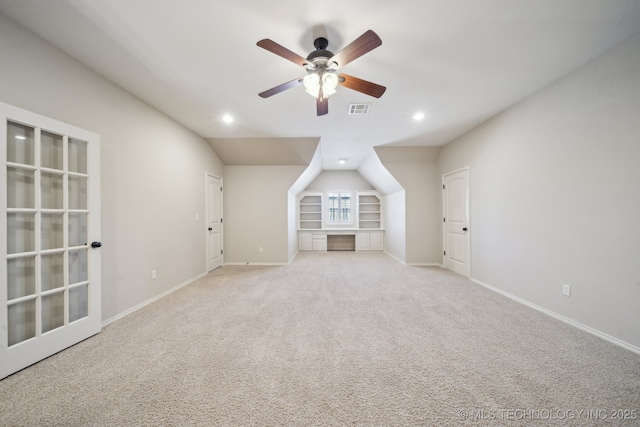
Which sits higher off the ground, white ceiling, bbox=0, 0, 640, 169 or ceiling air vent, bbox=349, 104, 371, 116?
ceiling air vent, bbox=349, 104, 371, 116

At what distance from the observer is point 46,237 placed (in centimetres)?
189

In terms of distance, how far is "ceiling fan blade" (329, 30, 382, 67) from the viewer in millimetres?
1459

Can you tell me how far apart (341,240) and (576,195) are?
551 centimetres

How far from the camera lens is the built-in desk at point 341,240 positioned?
23.4 ft

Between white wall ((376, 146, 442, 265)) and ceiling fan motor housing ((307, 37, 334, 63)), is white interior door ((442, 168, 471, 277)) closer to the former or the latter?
white wall ((376, 146, 442, 265))

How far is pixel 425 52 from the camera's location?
2010 millimetres

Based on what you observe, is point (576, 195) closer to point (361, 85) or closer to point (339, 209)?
point (361, 85)

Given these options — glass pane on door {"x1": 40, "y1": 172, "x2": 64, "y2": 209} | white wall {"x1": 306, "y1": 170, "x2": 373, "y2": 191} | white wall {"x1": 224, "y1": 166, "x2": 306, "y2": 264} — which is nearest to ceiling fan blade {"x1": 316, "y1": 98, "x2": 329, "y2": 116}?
glass pane on door {"x1": 40, "y1": 172, "x2": 64, "y2": 209}

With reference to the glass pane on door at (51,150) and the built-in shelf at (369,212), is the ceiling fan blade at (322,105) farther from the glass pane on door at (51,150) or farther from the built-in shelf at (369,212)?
the built-in shelf at (369,212)

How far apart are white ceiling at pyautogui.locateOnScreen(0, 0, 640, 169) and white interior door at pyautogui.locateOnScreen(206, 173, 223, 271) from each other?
73.3 inches

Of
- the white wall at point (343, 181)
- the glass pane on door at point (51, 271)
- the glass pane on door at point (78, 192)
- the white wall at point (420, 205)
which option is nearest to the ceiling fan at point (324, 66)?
the glass pane on door at point (78, 192)

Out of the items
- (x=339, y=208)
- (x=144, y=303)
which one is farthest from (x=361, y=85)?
(x=339, y=208)

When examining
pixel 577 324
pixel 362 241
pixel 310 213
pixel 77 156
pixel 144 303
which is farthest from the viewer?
pixel 310 213

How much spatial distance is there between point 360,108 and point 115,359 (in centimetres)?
364
